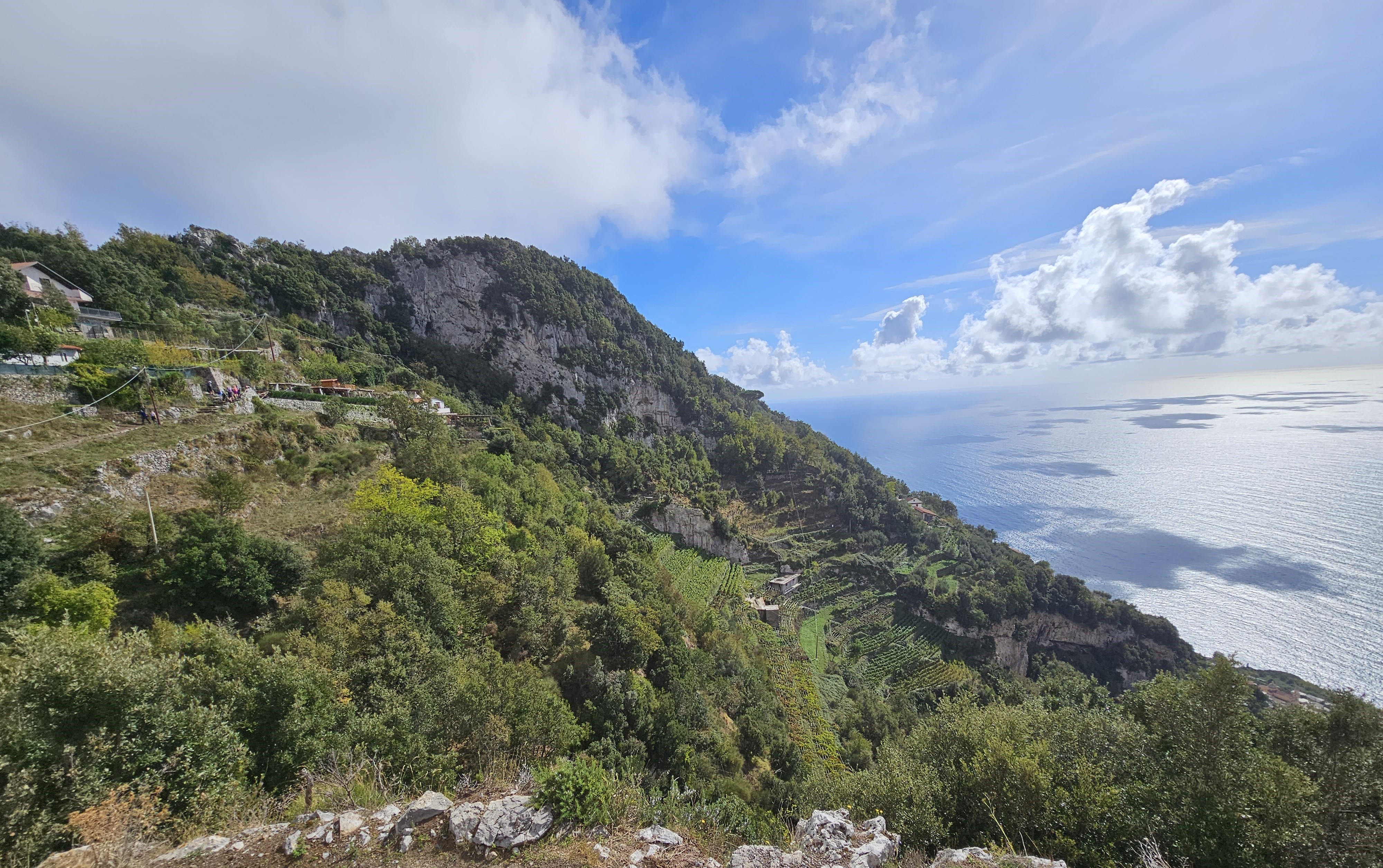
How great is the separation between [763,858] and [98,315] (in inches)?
1946

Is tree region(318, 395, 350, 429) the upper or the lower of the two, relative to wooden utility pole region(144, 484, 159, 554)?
upper

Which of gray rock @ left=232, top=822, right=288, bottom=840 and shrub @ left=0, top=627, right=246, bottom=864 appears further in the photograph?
gray rock @ left=232, top=822, right=288, bottom=840

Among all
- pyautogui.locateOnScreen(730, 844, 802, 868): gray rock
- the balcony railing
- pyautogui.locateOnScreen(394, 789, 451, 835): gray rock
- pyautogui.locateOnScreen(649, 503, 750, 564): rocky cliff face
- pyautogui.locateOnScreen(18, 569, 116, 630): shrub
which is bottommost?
pyautogui.locateOnScreen(649, 503, 750, 564): rocky cliff face

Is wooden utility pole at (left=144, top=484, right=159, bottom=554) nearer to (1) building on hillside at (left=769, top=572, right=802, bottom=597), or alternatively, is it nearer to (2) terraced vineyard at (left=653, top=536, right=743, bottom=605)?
(2) terraced vineyard at (left=653, top=536, right=743, bottom=605)

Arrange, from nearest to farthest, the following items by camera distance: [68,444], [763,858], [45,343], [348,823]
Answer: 1. [348,823]
2. [763,858]
3. [68,444]
4. [45,343]

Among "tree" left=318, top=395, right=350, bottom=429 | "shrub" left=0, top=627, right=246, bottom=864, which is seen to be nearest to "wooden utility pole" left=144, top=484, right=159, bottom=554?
"shrub" left=0, top=627, right=246, bottom=864

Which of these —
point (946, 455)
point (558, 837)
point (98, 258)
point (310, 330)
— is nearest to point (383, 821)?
point (558, 837)

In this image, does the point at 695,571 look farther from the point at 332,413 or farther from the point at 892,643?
the point at 332,413

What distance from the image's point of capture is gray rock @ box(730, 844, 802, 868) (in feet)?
24.6

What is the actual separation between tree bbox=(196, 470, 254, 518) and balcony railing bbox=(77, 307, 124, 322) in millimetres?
22196

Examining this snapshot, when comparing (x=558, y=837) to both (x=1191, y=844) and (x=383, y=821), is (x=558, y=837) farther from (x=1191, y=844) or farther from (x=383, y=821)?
(x=1191, y=844)

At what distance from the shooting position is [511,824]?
715 centimetres

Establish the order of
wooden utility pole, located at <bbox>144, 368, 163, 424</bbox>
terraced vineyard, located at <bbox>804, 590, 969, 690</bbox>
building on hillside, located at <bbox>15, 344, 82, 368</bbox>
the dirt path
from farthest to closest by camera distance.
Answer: terraced vineyard, located at <bbox>804, 590, 969, 690</bbox> < wooden utility pole, located at <bbox>144, 368, 163, 424</bbox> < building on hillside, located at <bbox>15, 344, 82, 368</bbox> < the dirt path

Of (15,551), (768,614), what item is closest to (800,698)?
(768,614)
